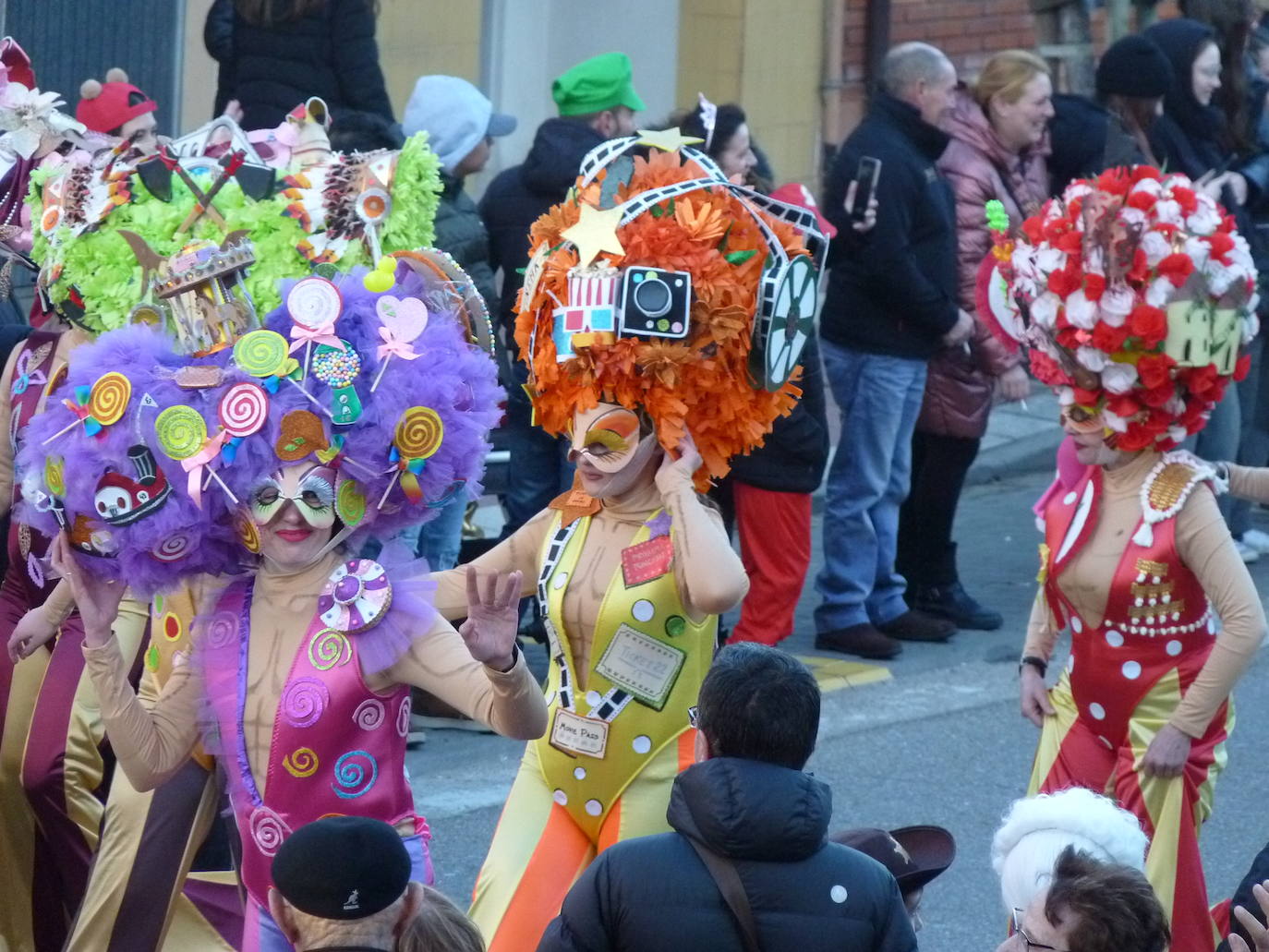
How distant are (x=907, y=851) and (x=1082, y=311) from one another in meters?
1.73

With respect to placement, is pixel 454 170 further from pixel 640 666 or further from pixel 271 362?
pixel 271 362

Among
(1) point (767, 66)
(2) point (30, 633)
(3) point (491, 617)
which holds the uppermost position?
(1) point (767, 66)

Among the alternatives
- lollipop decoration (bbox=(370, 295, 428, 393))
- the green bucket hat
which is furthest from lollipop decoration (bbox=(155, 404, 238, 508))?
the green bucket hat

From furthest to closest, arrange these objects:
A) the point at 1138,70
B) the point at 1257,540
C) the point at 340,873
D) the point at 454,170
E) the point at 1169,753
Answer: the point at 1257,540
the point at 1138,70
the point at 454,170
the point at 1169,753
the point at 340,873

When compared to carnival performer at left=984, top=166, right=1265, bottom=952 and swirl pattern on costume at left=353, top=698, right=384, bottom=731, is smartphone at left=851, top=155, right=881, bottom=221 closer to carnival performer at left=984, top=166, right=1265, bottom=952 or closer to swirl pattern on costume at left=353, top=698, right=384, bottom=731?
carnival performer at left=984, top=166, right=1265, bottom=952

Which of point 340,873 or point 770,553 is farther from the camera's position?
point 770,553

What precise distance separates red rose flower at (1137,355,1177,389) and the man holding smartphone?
2964 millimetres

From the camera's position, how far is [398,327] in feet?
14.3

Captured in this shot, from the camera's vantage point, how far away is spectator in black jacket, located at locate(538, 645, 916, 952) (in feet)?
10.9

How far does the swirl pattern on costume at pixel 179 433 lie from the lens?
13.8ft

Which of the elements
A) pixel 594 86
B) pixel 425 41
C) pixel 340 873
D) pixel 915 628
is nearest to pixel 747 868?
pixel 340 873

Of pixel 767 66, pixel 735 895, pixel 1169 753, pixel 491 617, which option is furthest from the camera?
pixel 767 66

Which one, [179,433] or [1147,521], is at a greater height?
[179,433]

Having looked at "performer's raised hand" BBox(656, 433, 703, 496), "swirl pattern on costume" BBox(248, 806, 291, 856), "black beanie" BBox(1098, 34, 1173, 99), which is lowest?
"swirl pattern on costume" BBox(248, 806, 291, 856)
